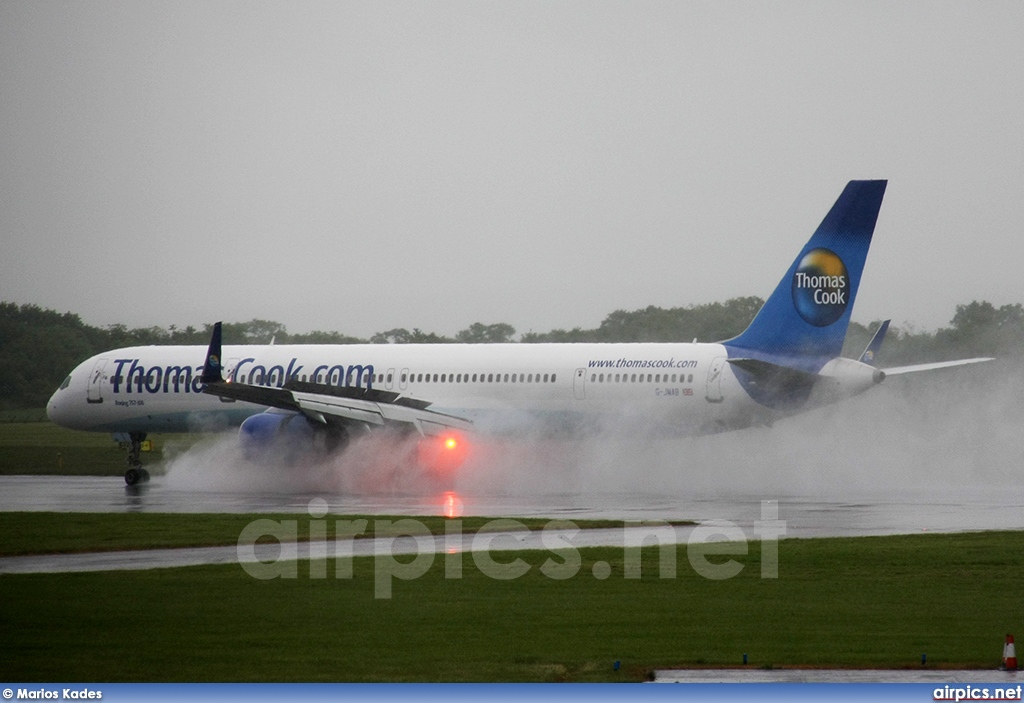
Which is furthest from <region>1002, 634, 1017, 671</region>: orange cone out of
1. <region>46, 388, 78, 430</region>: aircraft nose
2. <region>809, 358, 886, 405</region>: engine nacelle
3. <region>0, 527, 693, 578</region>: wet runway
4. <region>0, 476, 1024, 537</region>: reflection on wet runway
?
<region>46, 388, 78, 430</region>: aircraft nose

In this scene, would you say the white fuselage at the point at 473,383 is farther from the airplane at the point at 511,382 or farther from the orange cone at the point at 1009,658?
the orange cone at the point at 1009,658

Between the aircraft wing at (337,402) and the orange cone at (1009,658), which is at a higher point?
the aircraft wing at (337,402)

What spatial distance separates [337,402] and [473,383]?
4.04 meters

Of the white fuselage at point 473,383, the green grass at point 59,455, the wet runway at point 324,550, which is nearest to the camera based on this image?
the wet runway at point 324,550

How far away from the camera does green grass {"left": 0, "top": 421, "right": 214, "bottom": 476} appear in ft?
162

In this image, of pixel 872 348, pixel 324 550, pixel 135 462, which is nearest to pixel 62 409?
pixel 135 462

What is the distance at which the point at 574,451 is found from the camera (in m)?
40.2

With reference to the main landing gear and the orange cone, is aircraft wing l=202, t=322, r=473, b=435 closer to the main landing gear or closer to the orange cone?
the main landing gear

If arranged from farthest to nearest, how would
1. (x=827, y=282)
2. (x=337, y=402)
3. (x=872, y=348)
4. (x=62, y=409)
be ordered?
1. (x=62, y=409)
2. (x=872, y=348)
3. (x=337, y=402)
4. (x=827, y=282)

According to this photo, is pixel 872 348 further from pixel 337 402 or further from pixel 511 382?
pixel 337 402

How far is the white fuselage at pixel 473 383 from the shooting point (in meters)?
37.5

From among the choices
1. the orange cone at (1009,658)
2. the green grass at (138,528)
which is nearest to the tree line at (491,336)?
the green grass at (138,528)

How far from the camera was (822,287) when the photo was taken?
118 ft

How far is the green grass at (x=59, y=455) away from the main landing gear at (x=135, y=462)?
2807 millimetres
